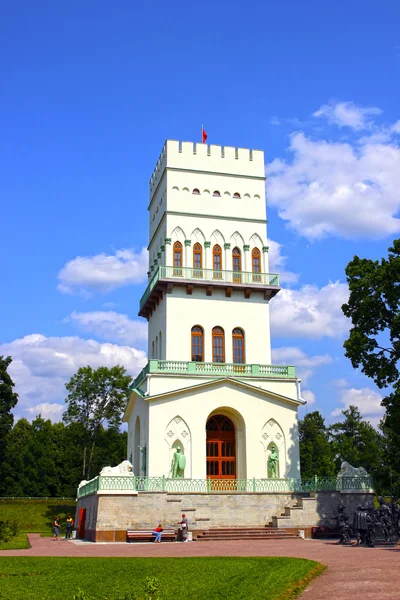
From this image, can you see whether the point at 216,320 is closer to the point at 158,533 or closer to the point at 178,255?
the point at 178,255

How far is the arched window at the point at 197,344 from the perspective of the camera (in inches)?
1453

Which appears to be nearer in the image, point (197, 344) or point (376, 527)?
point (376, 527)

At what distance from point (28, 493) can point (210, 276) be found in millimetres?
41514

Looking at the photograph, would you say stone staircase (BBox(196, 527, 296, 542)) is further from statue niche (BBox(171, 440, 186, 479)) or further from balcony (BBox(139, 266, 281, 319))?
balcony (BBox(139, 266, 281, 319))

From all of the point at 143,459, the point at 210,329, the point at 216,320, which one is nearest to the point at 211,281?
the point at 216,320

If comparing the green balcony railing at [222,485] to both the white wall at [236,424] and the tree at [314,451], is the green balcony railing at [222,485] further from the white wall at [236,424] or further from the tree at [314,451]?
the tree at [314,451]

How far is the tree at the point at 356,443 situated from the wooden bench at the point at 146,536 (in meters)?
38.3

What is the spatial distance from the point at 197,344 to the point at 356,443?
43071mm

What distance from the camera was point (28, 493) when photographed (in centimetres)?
6800

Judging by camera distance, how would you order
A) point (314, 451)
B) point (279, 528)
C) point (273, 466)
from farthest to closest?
point (314, 451)
point (273, 466)
point (279, 528)

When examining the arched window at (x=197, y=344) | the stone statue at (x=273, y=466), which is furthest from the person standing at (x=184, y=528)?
the arched window at (x=197, y=344)

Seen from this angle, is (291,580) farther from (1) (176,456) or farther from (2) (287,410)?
(2) (287,410)

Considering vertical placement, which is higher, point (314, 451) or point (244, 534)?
point (314, 451)

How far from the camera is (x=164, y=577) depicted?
537 inches
